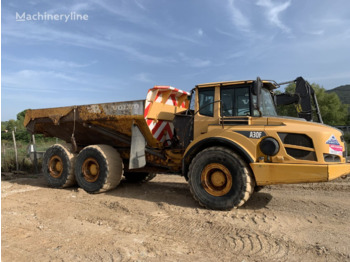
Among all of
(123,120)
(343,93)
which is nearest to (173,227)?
(123,120)

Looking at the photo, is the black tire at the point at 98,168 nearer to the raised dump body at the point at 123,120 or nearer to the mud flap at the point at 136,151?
the raised dump body at the point at 123,120

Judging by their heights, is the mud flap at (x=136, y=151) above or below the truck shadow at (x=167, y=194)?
above

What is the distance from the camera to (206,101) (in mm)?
5641

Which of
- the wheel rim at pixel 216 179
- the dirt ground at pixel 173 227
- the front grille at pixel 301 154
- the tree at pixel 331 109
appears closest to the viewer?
the dirt ground at pixel 173 227

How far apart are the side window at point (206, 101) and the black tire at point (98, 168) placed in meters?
2.46

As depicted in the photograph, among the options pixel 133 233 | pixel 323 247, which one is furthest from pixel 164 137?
pixel 323 247

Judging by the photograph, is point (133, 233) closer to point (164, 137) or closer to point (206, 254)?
point (206, 254)

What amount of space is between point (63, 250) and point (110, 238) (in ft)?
2.02

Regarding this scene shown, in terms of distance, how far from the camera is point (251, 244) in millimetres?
3660

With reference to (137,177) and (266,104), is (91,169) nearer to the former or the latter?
(137,177)

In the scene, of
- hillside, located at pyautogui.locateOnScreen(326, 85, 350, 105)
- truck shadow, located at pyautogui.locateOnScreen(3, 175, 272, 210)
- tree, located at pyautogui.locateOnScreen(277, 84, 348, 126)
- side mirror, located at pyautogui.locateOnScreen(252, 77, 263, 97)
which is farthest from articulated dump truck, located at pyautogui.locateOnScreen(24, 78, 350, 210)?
hillside, located at pyautogui.locateOnScreen(326, 85, 350, 105)

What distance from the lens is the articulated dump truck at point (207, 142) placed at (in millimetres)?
4664

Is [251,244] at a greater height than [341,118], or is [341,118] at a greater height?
[341,118]

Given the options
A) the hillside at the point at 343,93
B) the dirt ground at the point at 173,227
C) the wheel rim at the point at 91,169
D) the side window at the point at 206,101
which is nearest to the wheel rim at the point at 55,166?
the wheel rim at the point at 91,169
